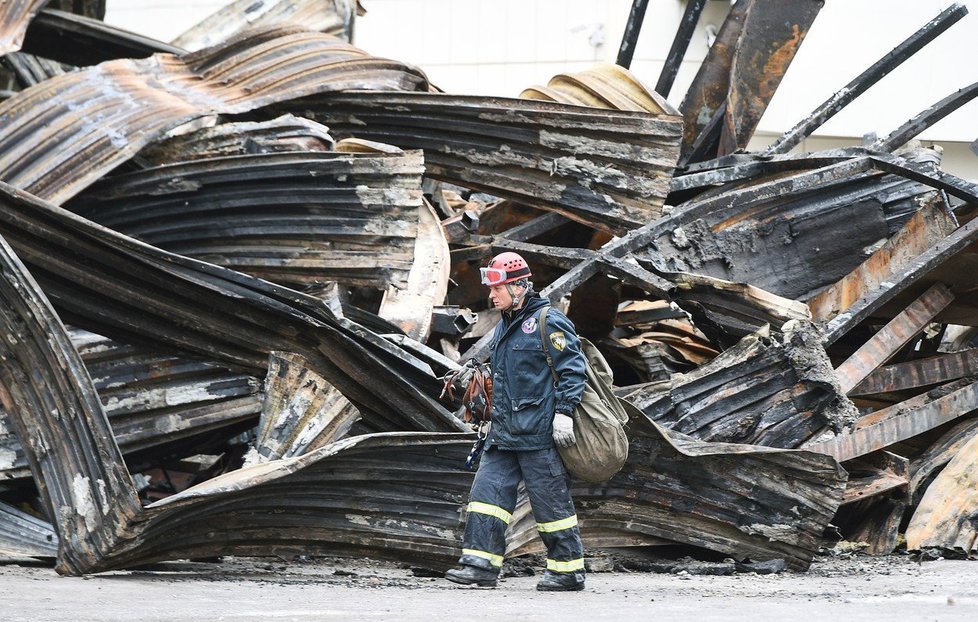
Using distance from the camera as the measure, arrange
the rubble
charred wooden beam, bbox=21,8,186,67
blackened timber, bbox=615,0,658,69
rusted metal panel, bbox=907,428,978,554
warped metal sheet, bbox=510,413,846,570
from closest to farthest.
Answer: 1. the rubble
2. warped metal sheet, bbox=510,413,846,570
3. rusted metal panel, bbox=907,428,978,554
4. charred wooden beam, bbox=21,8,186,67
5. blackened timber, bbox=615,0,658,69

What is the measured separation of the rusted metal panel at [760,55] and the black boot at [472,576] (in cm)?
429

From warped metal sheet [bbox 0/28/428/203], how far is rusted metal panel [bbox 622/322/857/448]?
2.56 metres

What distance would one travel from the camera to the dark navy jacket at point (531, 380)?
416 centimetres

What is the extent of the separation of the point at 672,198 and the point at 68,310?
364 centimetres

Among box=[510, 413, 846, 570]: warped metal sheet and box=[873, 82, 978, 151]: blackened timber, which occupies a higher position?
box=[873, 82, 978, 151]: blackened timber

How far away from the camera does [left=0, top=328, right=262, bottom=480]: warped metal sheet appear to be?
5.11m

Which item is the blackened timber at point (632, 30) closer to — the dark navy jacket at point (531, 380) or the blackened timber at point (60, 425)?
the dark navy jacket at point (531, 380)

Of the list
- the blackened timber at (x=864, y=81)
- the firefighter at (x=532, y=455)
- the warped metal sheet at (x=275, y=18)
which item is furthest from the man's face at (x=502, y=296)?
the warped metal sheet at (x=275, y=18)

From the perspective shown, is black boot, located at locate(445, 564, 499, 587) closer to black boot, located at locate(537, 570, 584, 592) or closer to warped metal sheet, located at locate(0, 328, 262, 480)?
black boot, located at locate(537, 570, 584, 592)

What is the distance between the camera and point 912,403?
645 cm

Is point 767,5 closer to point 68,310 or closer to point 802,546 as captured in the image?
point 802,546

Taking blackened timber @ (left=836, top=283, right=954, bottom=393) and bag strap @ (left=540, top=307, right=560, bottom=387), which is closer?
bag strap @ (left=540, top=307, right=560, bottom=387)

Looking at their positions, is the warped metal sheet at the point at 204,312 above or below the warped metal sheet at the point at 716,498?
above

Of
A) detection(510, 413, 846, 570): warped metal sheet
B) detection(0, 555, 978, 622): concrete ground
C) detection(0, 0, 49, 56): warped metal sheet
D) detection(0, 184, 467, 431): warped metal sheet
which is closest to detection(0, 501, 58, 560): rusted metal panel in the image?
detection(0, 555, 978, 622): concrete ground
